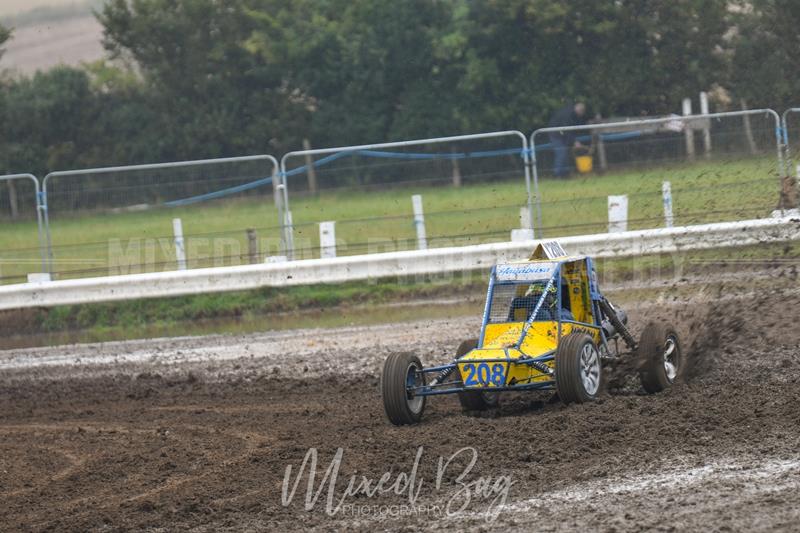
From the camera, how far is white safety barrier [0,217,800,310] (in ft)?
48.9

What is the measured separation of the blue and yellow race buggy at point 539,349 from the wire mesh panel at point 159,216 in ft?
26.0


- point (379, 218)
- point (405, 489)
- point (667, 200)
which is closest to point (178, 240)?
point (379, 218)

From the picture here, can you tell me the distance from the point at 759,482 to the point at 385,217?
430 inches

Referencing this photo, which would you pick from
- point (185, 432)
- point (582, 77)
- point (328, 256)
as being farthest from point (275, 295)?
point (582, 77)

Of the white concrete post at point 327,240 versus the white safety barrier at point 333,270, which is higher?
the white concrete post at point 327,240

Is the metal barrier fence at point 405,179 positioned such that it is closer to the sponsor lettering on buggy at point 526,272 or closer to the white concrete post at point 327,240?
the white concrete post at point 327,240

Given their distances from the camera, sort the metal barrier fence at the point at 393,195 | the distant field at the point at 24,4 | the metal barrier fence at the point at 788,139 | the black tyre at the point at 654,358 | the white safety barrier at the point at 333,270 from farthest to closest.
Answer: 1. the distant field at the point at 24,4
2. the metal barrier fence at the point at 393,195
3. the metal barrier fence at the point at 788,139
4. the white safety barrier at the point at 333,270
5. the black tyre at the point at 654,358

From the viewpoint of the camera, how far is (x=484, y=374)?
Result: 27.9 feet

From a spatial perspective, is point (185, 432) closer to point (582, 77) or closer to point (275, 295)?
point (275, 295)

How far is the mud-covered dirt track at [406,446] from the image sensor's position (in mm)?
6301

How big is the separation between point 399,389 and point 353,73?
82.3 feet

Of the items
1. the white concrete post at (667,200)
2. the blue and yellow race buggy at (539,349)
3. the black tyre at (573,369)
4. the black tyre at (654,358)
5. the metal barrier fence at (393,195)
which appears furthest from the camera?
the metal barrier fence at (393,195)

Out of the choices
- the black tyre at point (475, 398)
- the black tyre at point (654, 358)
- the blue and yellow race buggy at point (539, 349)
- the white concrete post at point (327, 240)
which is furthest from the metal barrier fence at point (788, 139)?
the black tyre at point (475, 398)

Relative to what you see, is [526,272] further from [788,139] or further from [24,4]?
[24,4]
